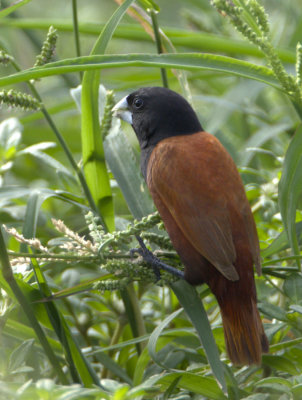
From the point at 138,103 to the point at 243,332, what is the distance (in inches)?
46.7

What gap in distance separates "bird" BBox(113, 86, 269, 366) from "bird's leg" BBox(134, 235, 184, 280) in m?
0.07

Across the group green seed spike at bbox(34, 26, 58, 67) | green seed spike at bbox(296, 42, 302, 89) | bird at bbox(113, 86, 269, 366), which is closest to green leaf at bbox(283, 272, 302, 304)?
bird at bbox(113, 86, 269, 366)

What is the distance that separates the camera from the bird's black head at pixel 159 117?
2539mm

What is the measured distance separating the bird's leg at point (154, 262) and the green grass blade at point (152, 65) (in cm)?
52

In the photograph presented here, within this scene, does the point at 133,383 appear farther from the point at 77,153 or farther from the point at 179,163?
the point at 77,153

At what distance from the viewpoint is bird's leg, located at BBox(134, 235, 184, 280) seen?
1.95 metres

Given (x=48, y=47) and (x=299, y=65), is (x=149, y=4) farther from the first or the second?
(x=299, y=65)

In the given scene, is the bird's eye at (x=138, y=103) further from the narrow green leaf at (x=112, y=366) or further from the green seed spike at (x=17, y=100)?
the narrow green leaf at (x=112, y=366)

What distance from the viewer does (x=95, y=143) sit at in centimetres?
228

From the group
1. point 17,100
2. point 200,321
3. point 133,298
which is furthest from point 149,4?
point 200,321

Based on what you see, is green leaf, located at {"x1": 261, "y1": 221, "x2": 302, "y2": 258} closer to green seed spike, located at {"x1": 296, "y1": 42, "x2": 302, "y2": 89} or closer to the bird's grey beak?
green seed spike, located at {"x1": 296, "y1": 42, "x2": 302, "y2": 89}

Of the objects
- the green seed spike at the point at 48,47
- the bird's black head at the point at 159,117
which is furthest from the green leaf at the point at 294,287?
the green seed spike at the point at 48,47

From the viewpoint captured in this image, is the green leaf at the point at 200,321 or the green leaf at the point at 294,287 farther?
the green leaf at the point at 294,287

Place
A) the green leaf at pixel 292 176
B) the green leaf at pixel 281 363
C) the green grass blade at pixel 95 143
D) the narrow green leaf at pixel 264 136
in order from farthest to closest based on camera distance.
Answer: the narrow green leaf at pixel 264 136 < the green grass blade at pixel 95 143 < the green leaf at pixel 292 176 < the green leaf at pixel 281 363
